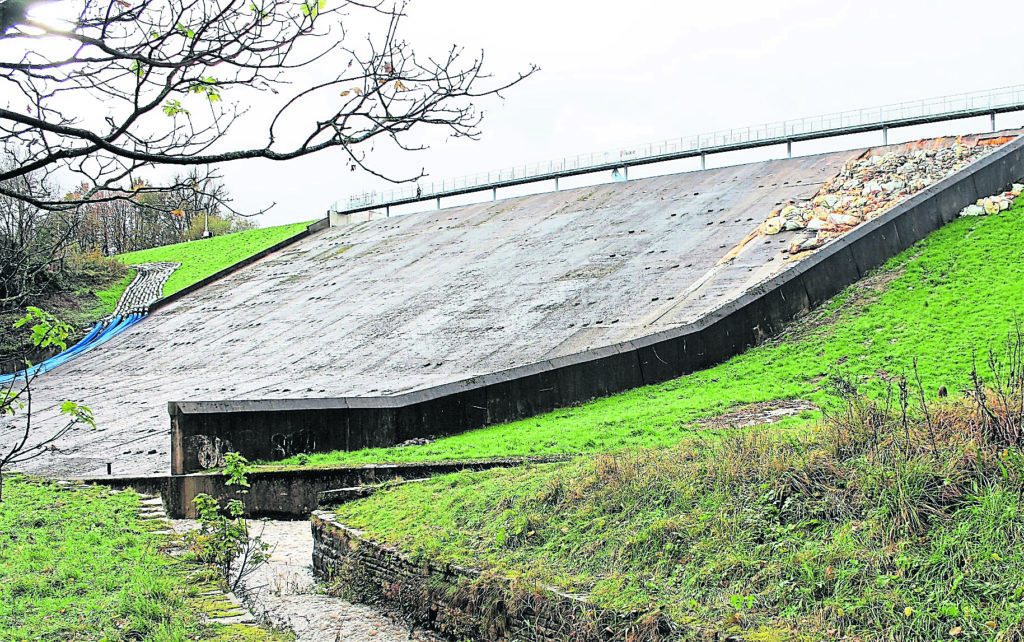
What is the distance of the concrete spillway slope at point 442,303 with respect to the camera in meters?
16.5

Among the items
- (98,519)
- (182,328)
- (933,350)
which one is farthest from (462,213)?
(98,519)

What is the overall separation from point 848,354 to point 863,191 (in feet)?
29.1

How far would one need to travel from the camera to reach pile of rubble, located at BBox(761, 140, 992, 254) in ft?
62.4

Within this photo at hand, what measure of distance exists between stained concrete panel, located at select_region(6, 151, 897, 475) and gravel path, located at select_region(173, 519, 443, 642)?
15.7ft

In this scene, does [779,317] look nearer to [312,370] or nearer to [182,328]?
[312,370]

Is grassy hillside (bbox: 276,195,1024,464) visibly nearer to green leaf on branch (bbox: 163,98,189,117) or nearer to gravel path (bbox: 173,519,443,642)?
gravel path (bbox: 173,519,443,642)

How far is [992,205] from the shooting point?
19062 mm

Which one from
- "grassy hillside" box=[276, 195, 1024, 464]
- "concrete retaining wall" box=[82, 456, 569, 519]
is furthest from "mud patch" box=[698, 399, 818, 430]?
"concrete retaining wall" box=[82, 456, 569, 519]

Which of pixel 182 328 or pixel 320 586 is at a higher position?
pixel 182 328

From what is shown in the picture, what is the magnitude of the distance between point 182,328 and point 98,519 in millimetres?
20678

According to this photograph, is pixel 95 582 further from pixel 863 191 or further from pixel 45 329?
pixel 863 191

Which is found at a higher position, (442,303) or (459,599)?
(442,303)

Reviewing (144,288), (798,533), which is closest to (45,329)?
(798,533)

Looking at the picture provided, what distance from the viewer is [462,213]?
35250mm
